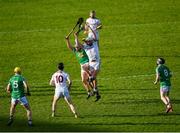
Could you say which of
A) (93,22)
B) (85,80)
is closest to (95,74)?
(85,80)

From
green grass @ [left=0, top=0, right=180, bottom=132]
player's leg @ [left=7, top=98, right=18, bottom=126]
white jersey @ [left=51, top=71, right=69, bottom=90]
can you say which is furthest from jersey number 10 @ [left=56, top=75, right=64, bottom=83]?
player's leg @ [left=7, top=98, right=18, bottom=126]

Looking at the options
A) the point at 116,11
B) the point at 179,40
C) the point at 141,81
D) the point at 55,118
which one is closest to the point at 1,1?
the point at 116,11

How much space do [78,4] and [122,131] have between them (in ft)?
87.1

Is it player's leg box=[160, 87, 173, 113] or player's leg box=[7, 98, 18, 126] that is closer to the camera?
player's leg box=[7, 98, 18, 126]

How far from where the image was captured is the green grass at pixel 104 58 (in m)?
26.8

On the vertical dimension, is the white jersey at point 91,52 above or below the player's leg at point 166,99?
above

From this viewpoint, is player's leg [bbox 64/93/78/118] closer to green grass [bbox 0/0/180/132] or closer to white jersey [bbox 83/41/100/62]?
green grass [bbox 0/0/180/132]

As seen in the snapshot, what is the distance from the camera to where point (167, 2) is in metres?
49.8

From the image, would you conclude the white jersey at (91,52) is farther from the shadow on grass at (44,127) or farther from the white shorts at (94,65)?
the shadow on grass at (44,127)

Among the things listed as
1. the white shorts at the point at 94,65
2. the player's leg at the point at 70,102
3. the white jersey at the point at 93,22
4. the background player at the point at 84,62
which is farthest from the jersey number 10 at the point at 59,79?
the white jersey at the point at 93,22

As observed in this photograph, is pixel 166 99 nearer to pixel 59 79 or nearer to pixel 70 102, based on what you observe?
pixel 70 102

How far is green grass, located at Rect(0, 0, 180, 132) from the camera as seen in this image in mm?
26828

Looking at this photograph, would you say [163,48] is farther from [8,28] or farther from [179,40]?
[8,28]

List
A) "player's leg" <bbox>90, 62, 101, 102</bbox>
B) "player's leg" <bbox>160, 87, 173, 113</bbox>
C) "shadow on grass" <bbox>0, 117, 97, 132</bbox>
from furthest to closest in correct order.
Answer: "player's leg" <bbox>90, 62, 101, 102</bbox>, "player's leg" <bbox>160, 87, 173, 113</bbox>, "shadow on grass" <bbox>0, 117, 97, 132</bbox>
